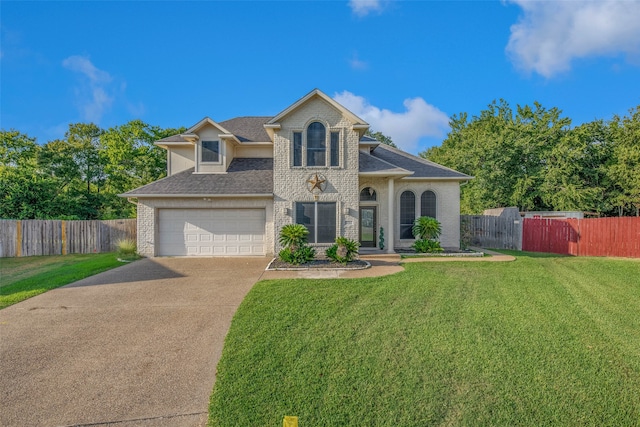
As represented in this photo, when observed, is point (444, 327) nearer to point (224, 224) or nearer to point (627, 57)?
point (224, 224)

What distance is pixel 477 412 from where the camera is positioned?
11.5ft

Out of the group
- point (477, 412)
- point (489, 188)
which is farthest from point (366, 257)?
point (489, 188)

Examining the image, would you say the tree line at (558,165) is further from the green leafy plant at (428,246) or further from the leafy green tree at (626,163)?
the green leafy plant at (428,246)

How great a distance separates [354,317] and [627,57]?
Answer: 21.4 m

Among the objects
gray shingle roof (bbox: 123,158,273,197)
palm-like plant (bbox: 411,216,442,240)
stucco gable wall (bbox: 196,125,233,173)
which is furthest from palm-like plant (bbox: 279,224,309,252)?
palm-like plant (bbox: 411,216,442,240)

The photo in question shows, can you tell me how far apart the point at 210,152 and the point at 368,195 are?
757 centimetres

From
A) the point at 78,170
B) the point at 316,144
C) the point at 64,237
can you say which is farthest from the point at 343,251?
the point at 78,170

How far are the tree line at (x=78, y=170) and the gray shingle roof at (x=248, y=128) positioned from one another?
36.5 ft

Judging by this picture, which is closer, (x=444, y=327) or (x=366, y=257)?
(x=444, y=327)

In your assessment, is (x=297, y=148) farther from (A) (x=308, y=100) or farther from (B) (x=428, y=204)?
(B) (x=428, y=204)

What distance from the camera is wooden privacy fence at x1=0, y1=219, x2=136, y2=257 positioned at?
48.3ft

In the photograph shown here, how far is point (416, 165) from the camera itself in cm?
1596

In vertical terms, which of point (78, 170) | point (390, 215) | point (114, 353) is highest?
point (78, 170)

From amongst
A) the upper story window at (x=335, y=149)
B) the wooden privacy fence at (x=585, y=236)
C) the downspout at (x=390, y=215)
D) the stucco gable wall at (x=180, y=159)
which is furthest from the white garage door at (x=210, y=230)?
the wooden privacy fence at (x=585, y=236)
